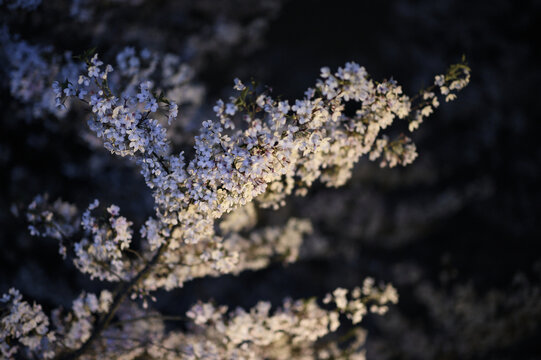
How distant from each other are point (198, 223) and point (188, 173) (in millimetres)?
563

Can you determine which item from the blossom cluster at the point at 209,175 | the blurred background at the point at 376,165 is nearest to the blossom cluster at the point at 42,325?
the blossom cluster at the point at 209,175

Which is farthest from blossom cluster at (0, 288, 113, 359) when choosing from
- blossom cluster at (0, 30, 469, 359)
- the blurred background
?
the blurred background

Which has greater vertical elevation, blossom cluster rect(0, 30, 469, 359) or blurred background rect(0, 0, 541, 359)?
blurred background rect(0, 0, 541, 359)

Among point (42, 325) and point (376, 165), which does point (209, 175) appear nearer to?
point (42, 325)

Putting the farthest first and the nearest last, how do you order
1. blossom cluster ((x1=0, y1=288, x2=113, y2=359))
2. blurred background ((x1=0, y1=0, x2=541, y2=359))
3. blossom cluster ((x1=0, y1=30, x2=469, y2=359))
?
blurred background ((x1=0, y1=0, x2=541, y2=359)) < blossom cluster ((x1=0, y1=288, x2=113, y2=359)) < blossom cluster ((x1=0, y1=30, x2=469, y2=359))

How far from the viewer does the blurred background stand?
10.6 metres

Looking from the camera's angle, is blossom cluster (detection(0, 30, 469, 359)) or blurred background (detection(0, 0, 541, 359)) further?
blurred background (detection(0, 0, 541, 359))

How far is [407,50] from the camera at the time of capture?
12180 mm

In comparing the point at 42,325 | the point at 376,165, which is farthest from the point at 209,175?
the point at 376,165

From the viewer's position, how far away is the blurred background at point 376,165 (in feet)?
34.7

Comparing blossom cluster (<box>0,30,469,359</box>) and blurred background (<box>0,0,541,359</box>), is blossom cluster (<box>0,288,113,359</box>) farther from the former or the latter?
blurred background (<box>0,0,541,359</box>)

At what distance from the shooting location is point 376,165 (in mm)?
11484

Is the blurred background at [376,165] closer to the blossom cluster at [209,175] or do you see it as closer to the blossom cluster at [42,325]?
the blossom cluster at [209,175]

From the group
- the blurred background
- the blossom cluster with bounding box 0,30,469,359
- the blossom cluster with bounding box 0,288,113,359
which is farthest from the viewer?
the blurred background
